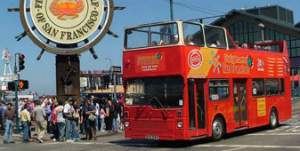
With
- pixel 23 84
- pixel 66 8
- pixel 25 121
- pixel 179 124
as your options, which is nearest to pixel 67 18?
pixel 66 8

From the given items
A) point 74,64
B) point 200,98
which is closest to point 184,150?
point 200,98

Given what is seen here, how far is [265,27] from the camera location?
5916cm

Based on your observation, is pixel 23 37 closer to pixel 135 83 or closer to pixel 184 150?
pixel 135 83

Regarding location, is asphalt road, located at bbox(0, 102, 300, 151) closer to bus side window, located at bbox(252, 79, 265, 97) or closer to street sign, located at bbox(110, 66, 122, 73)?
bus side window, located at bbox(252, 79, 265, 97)

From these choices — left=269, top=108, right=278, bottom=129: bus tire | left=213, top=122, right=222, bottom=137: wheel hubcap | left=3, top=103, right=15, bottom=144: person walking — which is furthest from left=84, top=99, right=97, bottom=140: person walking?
left=269, top=108, right=278, bottom=129: bus tire

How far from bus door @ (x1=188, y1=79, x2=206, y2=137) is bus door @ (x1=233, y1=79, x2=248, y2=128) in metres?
2.19

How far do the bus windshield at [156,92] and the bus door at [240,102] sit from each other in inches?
126

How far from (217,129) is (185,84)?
2370 mm

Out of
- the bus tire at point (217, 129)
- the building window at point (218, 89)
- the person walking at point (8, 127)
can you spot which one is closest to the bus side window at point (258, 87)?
the building window at point (218, 89)

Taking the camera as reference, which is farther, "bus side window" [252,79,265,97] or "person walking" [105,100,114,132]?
"person walking" [105,100,114,132]

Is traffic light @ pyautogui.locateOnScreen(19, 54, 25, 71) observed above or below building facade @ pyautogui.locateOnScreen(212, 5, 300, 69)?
below

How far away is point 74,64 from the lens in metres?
21.9

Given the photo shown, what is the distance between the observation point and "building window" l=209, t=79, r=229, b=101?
14043 millimetres

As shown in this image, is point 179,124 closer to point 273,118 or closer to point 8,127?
point 273,118
